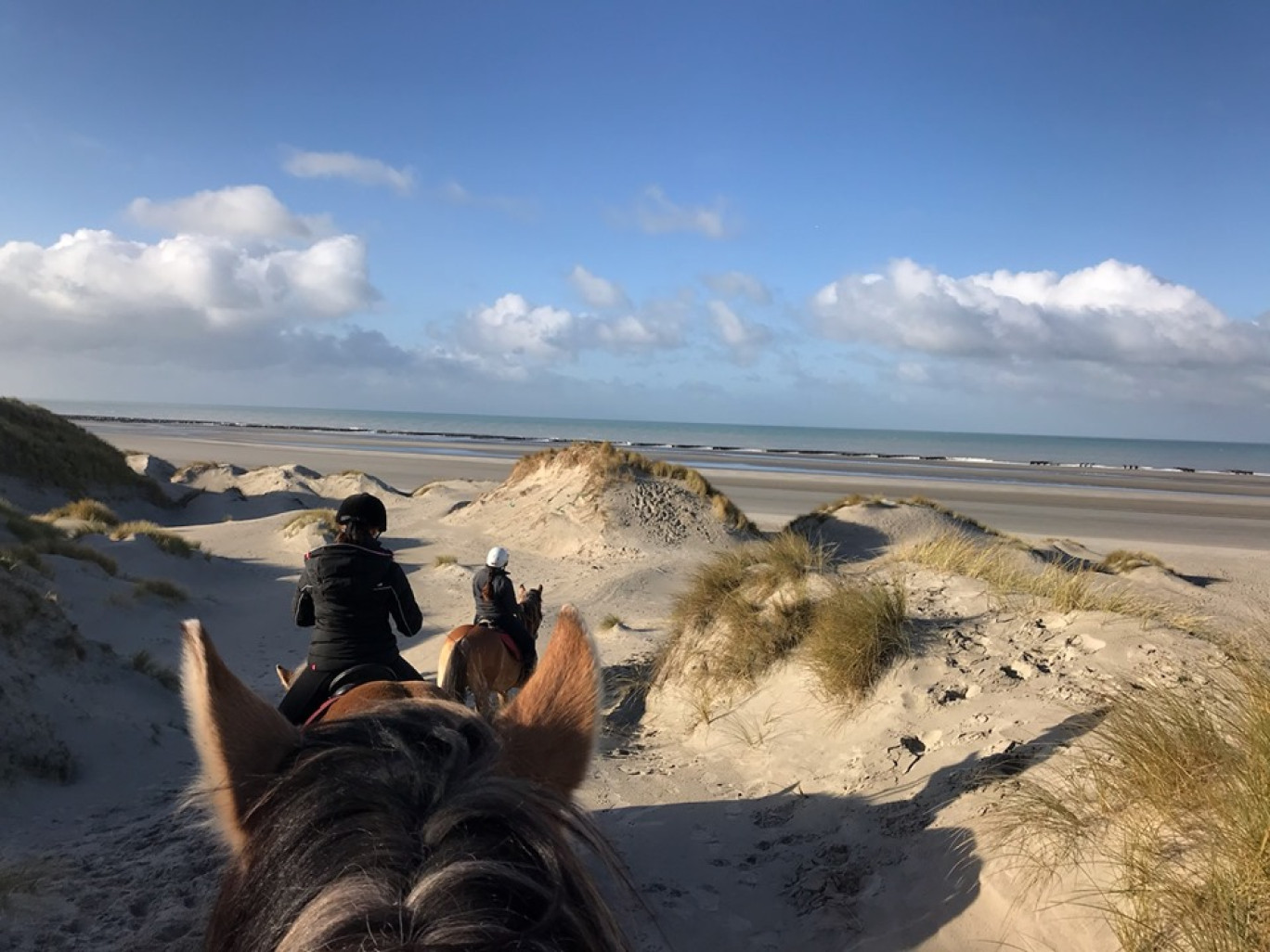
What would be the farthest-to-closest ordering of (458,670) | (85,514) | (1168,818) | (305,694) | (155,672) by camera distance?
(85,514) → (155,672) → (458,670) → (305,694) → (1168,818)

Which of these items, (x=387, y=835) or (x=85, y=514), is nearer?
(x=387, y=835)

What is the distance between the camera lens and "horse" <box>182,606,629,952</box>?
1080 mm

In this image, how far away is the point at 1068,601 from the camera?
6629mm

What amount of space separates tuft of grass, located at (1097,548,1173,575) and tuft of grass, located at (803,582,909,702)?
345 inches

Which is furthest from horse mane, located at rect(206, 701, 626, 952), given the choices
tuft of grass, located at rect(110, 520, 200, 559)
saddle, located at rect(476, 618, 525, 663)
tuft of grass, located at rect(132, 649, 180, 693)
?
tuft of grass, located at rect(110, 520, 200, 559)

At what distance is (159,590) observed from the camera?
1239 cm

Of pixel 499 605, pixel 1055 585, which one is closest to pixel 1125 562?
pixel 1055 585

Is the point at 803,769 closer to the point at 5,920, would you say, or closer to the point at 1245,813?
the point at 1245,813

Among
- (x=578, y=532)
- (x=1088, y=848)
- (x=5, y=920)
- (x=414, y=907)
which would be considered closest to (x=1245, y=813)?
(x=1088, y=848)

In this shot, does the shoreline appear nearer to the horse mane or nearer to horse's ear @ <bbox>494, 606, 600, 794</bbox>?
horse's ear @ <bbox>494, 606, 600, 794</bbox>

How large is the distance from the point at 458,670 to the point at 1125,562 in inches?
502

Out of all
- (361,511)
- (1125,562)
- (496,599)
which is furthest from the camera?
(1125,562)

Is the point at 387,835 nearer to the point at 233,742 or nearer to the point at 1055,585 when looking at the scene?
the point at 233,742

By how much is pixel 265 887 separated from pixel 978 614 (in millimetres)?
6597
